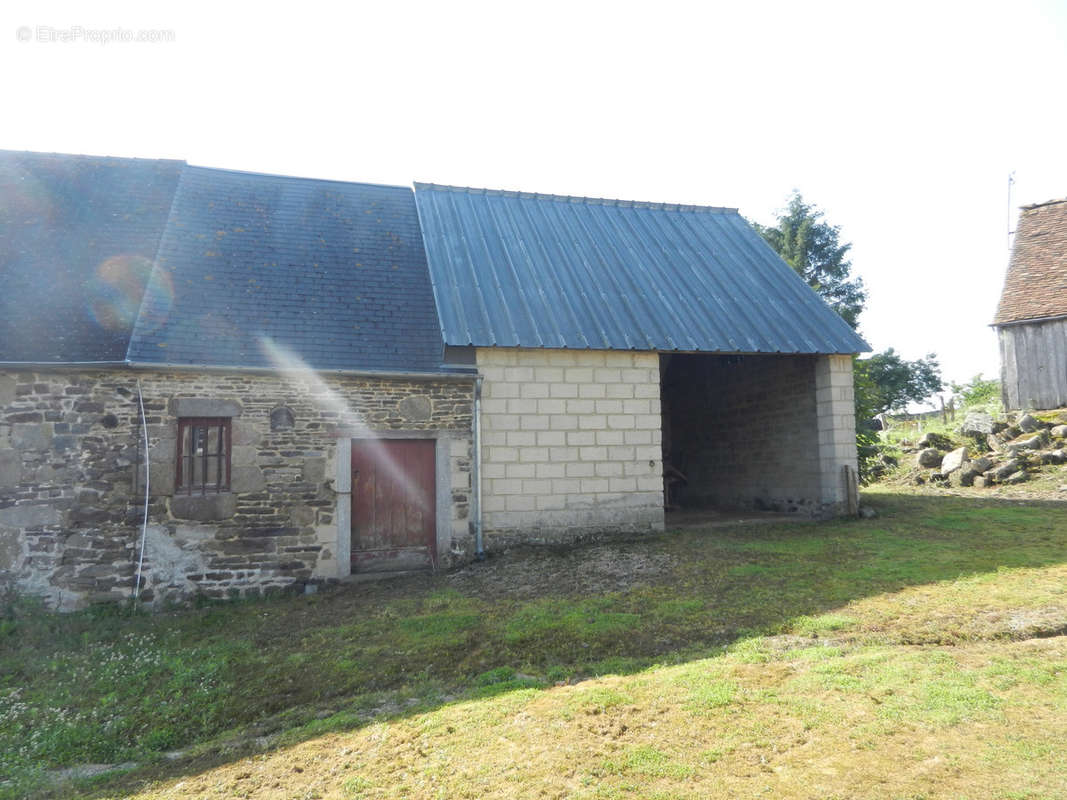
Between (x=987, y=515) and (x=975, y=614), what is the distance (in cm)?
567

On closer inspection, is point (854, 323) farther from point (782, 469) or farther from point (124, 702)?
point (124, 702)

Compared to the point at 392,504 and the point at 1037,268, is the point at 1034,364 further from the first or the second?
the point at 392,504

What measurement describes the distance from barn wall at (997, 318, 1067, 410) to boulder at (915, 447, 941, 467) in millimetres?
2810

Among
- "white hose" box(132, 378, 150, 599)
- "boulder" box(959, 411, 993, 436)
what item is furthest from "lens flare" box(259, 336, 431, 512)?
"boulder" box(959, 411, 993, 436)

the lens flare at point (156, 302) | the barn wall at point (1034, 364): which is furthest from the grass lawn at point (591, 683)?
the barn wall at point (1034, 364)

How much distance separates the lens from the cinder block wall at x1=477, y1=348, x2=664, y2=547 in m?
9.88

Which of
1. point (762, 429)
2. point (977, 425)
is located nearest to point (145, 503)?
point (762, 429)

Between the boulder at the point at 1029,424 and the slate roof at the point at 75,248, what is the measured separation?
17603mm

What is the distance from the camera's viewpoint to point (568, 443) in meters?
10.2

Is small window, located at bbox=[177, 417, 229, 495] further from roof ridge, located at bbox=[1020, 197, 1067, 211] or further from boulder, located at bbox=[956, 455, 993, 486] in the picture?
roof ridge, located at bbox=[1020, 197, 1067, 211]

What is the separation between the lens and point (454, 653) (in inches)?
241

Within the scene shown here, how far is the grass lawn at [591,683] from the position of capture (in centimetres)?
373

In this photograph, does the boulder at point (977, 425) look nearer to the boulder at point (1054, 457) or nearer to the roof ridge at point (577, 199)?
the boulder at point (1054, 457)

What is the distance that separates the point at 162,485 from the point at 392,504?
9.63 ft
